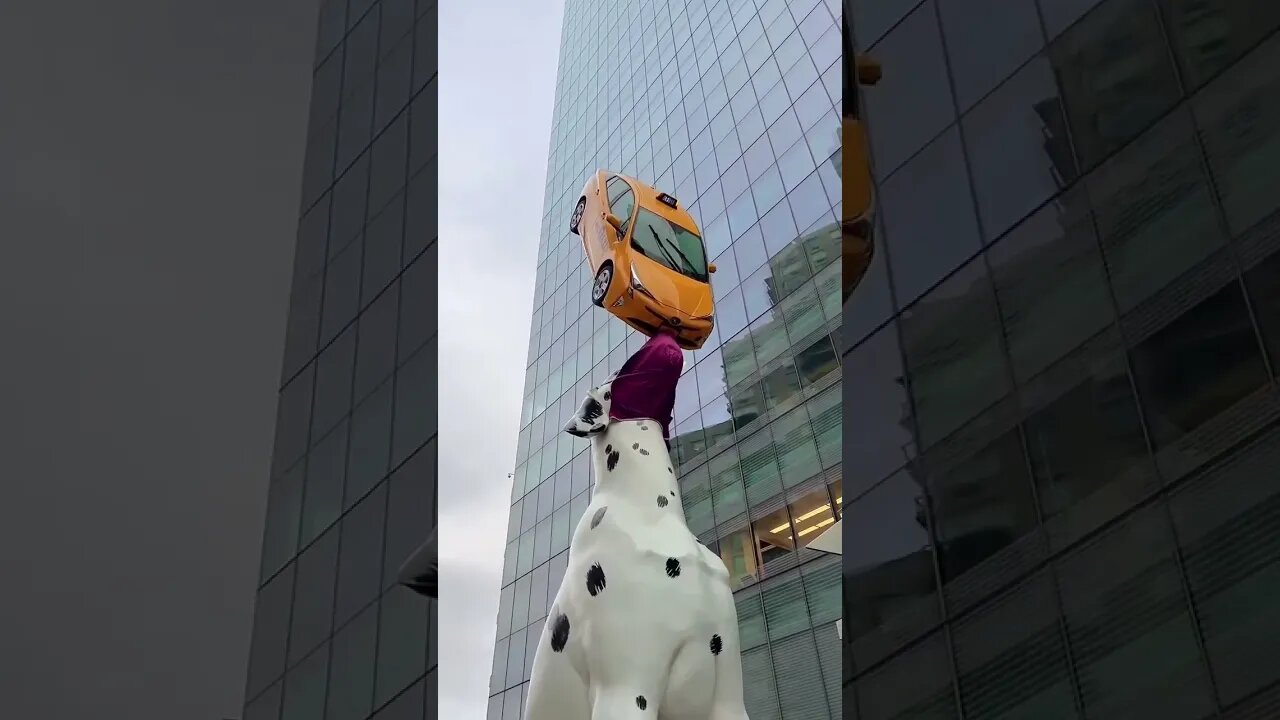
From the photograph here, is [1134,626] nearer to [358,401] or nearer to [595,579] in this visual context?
[595,579]

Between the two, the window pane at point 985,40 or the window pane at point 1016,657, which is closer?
the window pane at point 1016,657

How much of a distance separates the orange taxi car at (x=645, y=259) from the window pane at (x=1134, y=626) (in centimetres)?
274

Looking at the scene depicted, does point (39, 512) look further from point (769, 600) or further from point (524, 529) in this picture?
point (524, 529)

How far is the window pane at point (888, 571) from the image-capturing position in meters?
8.99

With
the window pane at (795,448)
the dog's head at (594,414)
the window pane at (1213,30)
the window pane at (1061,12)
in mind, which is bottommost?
the dog's head at (594,414)

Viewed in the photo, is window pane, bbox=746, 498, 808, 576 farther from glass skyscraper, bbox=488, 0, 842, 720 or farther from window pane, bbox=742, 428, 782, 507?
window pane, bbox=742, 428, 782, 507

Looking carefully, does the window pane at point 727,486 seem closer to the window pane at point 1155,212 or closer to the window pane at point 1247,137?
the window pane at point 1155,212

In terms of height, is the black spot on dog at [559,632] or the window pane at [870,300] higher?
the window pane at [870,300]

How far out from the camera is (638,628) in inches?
239

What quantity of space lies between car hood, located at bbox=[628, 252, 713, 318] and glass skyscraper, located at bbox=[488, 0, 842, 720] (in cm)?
1393

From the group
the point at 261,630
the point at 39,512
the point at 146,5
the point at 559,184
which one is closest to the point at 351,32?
the point at 261,630

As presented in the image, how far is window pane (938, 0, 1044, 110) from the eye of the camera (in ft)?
29.0

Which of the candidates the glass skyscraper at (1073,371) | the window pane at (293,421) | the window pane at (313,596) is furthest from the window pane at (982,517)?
the window pane at (293,421)

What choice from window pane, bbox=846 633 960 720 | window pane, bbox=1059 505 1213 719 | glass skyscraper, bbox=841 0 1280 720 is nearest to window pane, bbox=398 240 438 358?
glass skyscraper, bbox=841 0 1280 720
